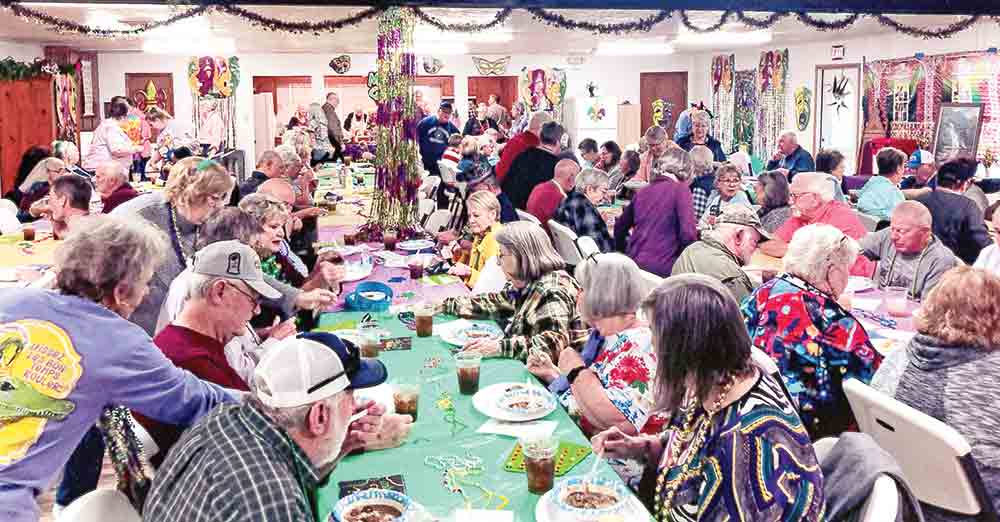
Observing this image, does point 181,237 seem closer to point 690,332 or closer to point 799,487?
point 690,332

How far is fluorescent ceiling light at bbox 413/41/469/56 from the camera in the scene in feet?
48.8

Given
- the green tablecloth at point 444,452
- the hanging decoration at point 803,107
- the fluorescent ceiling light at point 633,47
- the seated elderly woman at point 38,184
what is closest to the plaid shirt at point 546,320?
the green tablecloth at point 444,452

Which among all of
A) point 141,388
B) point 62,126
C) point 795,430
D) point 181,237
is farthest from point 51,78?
point 795,430

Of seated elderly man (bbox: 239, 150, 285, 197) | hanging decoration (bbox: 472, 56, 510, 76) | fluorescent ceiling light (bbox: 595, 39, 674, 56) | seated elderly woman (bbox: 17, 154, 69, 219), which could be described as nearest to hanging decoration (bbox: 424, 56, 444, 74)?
hanging decoration (bbox: 472, 56, 510, 76)

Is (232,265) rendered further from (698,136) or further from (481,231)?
(698,136)

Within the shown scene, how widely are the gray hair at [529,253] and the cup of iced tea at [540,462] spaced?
1529mm

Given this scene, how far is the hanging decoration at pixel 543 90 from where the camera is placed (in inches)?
683

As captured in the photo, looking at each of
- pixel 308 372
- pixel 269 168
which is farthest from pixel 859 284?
pixel 269 168

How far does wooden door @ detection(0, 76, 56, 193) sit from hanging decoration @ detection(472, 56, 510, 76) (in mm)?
8094

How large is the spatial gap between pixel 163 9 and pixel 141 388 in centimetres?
803

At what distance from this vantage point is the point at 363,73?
57.9 ft

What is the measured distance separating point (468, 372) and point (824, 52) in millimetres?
12794

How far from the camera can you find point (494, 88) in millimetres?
18469

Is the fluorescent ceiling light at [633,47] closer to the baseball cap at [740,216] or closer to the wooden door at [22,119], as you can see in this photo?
the wooden door at [22,119]
